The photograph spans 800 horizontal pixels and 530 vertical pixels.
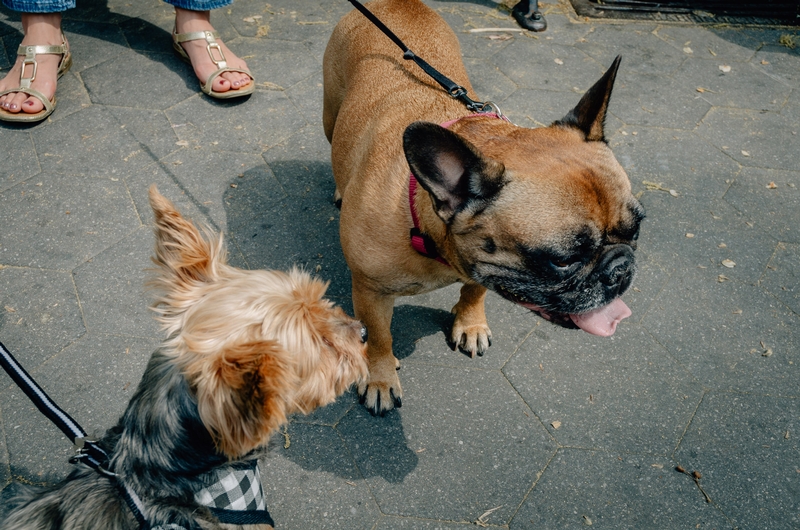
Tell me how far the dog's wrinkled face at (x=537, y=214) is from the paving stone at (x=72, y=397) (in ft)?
7.20

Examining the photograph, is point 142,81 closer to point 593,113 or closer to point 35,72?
point 35,72

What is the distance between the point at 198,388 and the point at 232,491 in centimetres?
57

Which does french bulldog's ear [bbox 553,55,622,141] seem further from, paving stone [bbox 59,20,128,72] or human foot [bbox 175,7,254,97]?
paving stone [bbox 59,20,128,72]

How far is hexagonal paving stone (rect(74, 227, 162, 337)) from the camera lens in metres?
3.63

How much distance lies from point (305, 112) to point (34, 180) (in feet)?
7.65

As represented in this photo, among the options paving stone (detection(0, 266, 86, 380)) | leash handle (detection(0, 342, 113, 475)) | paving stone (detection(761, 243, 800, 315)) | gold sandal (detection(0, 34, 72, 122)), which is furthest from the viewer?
gold sandal (detection(0, 34, 72, 122))

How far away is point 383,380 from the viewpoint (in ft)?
11.3

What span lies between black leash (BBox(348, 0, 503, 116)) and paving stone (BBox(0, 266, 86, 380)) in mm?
2714

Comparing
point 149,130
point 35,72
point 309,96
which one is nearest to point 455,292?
point 309,96

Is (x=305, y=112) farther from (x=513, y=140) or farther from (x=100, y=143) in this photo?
(x=513, y=140)

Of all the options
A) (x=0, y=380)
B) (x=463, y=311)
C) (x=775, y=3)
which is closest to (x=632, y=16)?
(x=775, y=3)

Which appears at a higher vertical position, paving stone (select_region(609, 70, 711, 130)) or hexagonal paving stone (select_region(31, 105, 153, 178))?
paving stone (select_region(609, 70, 711, 130))

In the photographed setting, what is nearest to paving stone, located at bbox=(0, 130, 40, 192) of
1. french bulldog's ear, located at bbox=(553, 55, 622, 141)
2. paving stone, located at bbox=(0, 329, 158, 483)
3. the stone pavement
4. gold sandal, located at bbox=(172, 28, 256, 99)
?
the stone pavement

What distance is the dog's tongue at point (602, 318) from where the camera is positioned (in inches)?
110
